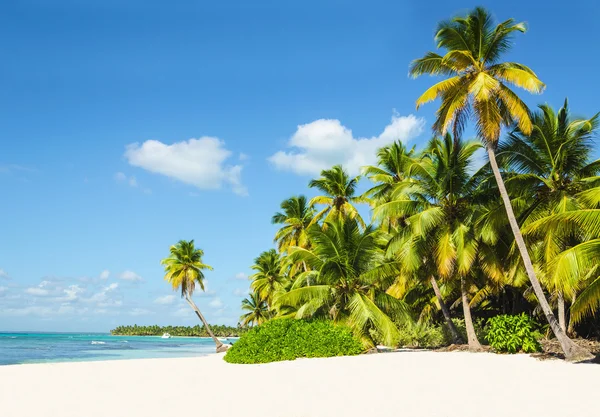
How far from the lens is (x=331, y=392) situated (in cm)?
848

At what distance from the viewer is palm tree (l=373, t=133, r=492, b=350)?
18.2m

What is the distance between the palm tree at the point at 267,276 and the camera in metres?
46.0

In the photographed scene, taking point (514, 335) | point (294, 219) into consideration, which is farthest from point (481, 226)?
point (294, 219)

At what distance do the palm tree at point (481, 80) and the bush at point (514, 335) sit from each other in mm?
1330

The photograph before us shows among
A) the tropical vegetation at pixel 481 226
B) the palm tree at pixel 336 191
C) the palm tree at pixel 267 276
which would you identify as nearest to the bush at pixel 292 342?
the tropical vegetation at pixel 481 226

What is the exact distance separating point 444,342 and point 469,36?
619 inches

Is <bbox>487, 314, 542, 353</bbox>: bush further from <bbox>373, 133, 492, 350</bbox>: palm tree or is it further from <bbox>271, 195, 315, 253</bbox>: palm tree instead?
<bbox>271, 195, 315, 253</bbox>: palm tree

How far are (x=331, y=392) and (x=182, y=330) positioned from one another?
135m

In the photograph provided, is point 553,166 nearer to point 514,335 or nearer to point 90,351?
point 514,335

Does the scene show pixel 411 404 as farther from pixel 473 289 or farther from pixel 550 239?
pixel 473 289

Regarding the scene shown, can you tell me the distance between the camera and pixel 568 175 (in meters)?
16.2

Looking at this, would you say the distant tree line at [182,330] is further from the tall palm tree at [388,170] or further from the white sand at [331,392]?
the white sand at [331,392]

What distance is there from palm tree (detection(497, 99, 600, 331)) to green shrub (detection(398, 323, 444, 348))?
843 cm

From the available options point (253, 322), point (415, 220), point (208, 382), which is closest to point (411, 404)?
point (208, 382)
